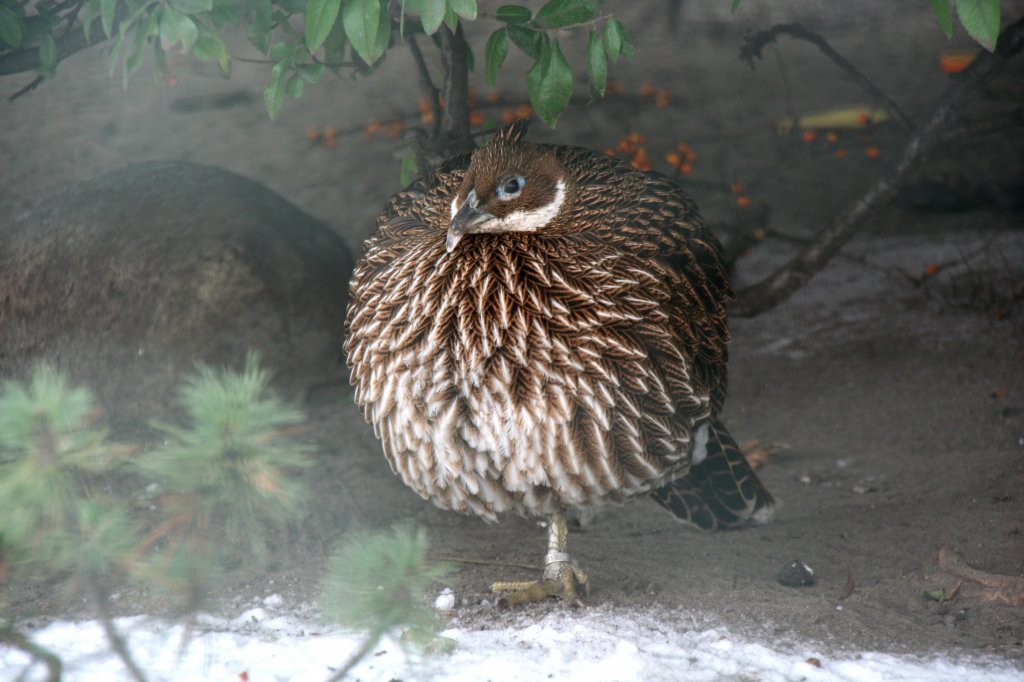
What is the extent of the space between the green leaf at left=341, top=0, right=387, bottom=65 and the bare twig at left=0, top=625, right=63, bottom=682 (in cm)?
126

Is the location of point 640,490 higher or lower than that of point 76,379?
lower

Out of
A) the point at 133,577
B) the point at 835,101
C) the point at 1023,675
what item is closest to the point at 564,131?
the point at 835,101

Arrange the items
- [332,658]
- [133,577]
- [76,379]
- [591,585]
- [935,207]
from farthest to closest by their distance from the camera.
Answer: [935,207] → [76,379] → [591,585] → [332,658] → [133,577]

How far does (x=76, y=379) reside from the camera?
3467 mm

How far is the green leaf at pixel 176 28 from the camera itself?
2162 millimetres

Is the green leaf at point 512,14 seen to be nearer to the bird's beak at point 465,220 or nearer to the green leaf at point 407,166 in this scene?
the bird's beak at point 465,220

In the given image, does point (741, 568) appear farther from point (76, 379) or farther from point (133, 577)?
point (76, 379)

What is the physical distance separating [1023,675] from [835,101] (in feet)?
14.1

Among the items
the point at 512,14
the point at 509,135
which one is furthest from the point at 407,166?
the point at 512,14

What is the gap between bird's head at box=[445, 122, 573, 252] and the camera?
249 centimetres

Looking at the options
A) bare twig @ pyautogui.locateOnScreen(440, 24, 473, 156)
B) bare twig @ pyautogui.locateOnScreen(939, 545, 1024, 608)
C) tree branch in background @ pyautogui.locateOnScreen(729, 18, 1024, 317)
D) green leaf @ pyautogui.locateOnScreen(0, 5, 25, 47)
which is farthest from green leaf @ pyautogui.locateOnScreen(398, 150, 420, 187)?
bare twig @ pyautogui.locateOnScreen(939, 545, 1024, 608)

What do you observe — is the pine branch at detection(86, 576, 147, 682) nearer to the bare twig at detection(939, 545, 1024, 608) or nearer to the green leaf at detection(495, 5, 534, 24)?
the green leaf at detection(495, 5, 534, 24)

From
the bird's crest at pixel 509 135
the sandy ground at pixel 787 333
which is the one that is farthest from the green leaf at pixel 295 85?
the sandy ground at pixel 787 333

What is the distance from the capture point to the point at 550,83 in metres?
2.41
